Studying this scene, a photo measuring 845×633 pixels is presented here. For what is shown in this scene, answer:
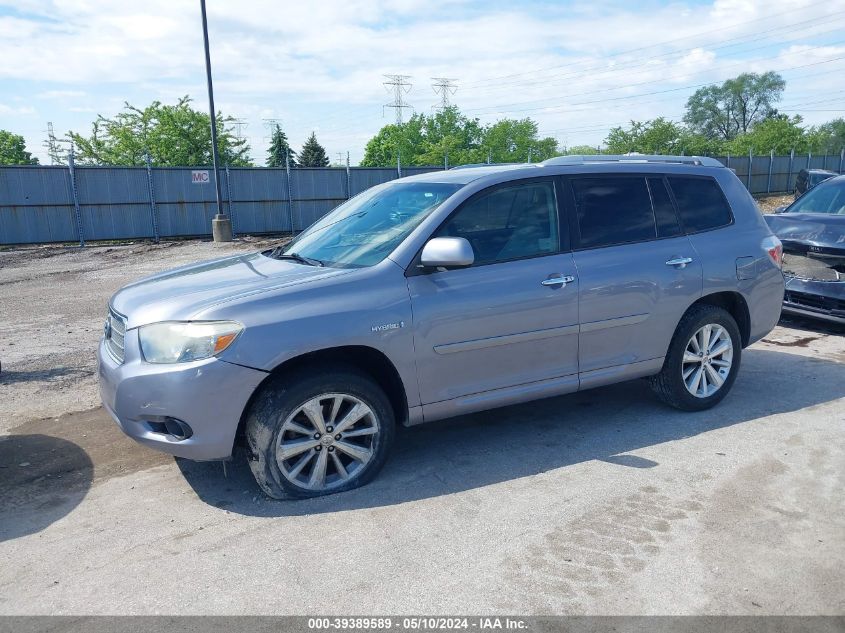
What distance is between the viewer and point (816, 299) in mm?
7586

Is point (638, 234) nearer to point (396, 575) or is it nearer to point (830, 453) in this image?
point (830, 453)

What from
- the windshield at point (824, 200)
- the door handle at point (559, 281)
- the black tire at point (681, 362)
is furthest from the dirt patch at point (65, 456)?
the windshield at point (824, 200)

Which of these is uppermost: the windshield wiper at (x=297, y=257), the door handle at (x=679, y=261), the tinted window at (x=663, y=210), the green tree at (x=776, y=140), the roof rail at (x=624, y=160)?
the green tree at (x=776, y=140)

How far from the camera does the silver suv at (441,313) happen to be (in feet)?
12.1

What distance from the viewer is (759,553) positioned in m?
3.29

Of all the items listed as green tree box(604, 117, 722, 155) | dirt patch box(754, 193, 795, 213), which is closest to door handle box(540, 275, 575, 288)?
dirt patch box(754, 193, 795, 213)

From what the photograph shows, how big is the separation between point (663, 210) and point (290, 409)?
3.09 m

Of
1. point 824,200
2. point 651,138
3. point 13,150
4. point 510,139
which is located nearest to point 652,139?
point 651,138

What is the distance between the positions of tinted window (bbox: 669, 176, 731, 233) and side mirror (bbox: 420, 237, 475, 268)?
6.82ft

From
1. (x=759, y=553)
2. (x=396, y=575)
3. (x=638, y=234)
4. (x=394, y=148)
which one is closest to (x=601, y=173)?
(x=638, y=234)

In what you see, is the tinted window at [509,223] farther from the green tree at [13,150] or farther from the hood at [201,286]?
the green tree at [13,150]

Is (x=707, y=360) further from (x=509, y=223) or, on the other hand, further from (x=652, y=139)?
(x=652, y=139)

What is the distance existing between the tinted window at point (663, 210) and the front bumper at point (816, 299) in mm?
3346

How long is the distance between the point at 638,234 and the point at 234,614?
11.7ft
